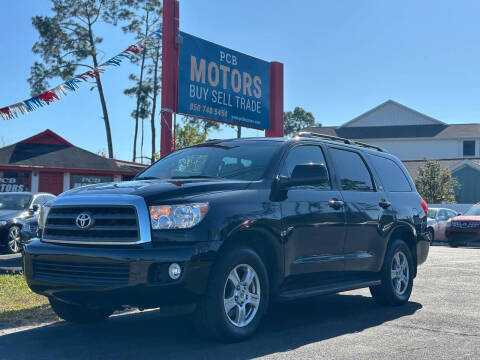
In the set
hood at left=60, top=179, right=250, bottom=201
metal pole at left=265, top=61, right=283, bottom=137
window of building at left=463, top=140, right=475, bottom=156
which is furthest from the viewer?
window of building at left=463, top=140, right=475, bottom=156

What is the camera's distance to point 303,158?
23.1 feet

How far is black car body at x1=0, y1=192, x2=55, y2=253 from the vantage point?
1536 centimetres

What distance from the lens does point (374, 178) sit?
8156 millimetres

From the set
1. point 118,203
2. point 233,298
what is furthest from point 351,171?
point 118,203

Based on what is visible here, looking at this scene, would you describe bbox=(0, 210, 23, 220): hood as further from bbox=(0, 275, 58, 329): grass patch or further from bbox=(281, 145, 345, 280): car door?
bbox=(281, 145, 345, 280): car door

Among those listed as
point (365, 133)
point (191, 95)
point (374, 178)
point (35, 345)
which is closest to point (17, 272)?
point (191, 95)

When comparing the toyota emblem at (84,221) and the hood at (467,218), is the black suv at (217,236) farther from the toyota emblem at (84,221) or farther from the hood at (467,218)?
the hood at (467,218)

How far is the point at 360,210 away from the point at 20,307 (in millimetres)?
4062

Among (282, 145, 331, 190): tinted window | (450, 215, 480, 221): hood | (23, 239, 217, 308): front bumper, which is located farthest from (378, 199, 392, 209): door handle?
(450, 215, 480, 221): hood

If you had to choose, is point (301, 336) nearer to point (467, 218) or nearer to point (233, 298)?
point (233, 298)

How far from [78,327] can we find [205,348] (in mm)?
1704

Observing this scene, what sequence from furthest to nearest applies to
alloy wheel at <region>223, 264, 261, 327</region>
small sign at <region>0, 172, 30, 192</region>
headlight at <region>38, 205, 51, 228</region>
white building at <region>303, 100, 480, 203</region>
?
white building at <region>303, 100, 480, 203</region> → small sign at <region>0, 172, 30, 192</region> → headlight at <region>38, 205, 51, 228</region> → alloy wheel at <region>223, 264, 261, 327</region>

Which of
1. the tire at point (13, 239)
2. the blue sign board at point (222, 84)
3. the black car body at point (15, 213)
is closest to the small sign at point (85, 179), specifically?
the black car body at point (15, 213)

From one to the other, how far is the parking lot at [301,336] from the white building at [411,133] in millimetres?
53271
